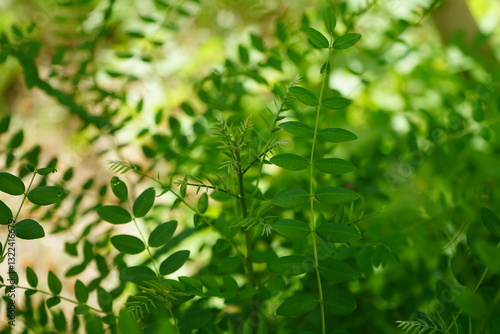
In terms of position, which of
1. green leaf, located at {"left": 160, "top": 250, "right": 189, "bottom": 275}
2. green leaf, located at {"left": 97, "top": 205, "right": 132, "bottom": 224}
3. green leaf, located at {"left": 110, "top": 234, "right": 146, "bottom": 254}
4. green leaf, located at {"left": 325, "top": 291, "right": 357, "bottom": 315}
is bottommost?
green leaf, located at {"left": 325, "top": 291, "right": 357, "bottom": 315}

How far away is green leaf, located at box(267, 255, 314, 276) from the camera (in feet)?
1.83

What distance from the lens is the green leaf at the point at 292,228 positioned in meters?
0.55

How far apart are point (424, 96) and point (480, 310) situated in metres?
1.16

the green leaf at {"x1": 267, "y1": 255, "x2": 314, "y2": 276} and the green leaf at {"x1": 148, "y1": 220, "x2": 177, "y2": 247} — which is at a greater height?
the green leaf at {"x1": 148, "y1": 220, "x2": 177, "y2": 247}

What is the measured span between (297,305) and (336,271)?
6 centimetres

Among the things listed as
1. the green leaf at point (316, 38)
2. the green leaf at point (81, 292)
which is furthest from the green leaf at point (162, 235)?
the green leaf at point (316, 38)

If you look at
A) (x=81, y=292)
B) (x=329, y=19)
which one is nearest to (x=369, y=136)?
(x=329, y=19)

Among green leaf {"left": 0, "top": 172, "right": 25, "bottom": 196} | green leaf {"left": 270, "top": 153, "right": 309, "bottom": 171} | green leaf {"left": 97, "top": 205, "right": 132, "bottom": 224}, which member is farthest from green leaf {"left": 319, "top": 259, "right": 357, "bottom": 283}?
green leaf {"left": 0, "top": 172, "right": 25, "bottom": 196}

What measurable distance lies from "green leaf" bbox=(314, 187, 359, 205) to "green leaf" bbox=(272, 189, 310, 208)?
16mm

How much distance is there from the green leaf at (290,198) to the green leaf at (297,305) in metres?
0.11

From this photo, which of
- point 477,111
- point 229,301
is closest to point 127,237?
point 229,301

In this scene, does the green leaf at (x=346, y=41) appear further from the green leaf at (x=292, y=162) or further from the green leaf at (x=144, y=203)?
the green leaf at (x=144, y=203)

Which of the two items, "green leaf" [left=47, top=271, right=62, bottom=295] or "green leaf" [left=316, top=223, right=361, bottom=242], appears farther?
"green leaf" [left=47, top=271, right=62, bottom=295]

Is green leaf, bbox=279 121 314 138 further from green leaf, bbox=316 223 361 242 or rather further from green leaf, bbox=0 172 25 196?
green leaf, bbox=0 172 25 196
